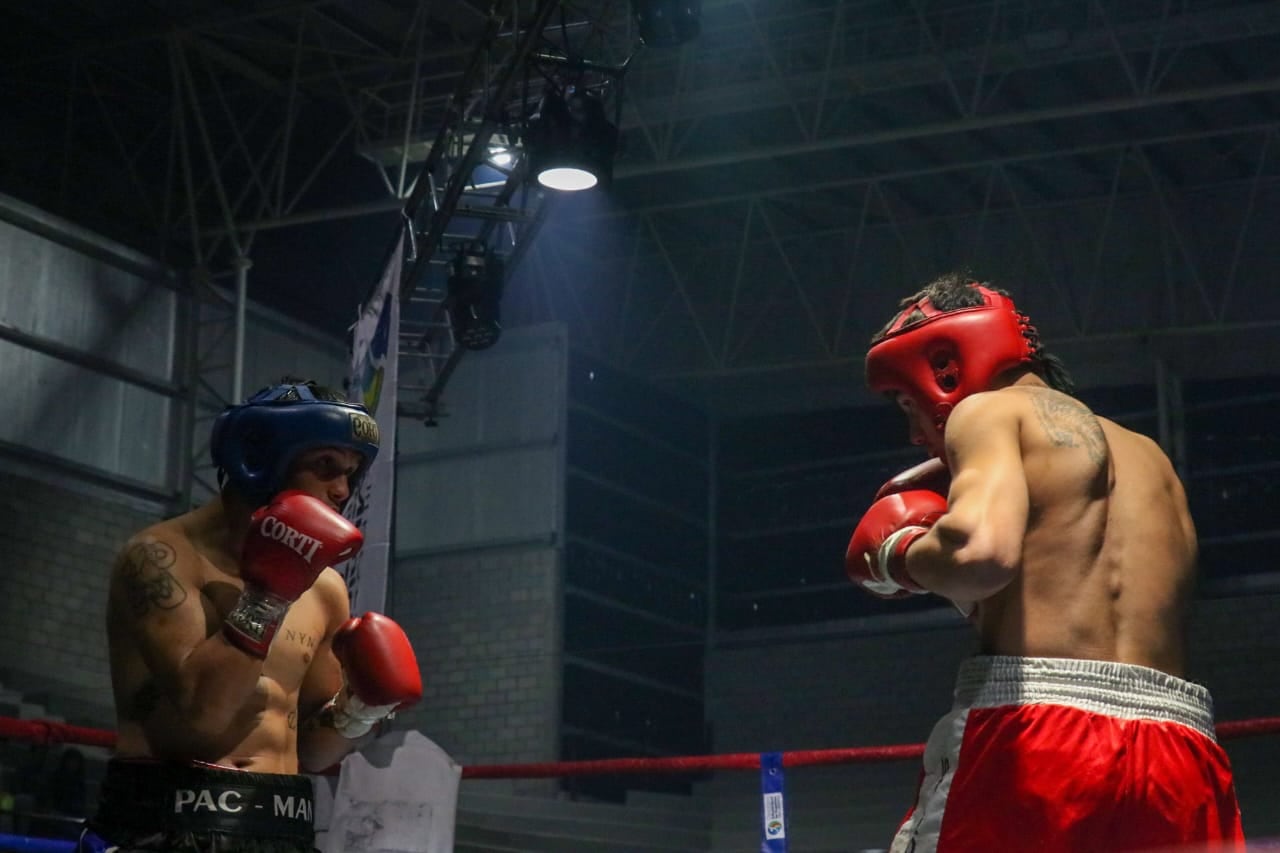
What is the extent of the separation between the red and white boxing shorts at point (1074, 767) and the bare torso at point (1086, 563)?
0.03 meters

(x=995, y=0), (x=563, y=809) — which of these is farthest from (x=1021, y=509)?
(x=563, y=809)

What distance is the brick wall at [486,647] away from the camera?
10.3m

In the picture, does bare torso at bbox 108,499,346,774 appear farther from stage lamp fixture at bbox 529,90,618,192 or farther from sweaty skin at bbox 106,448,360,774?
stage lamp fixture at bbox 529,90,618,192

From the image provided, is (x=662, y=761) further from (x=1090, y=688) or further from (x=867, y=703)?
(x=867, y=703)

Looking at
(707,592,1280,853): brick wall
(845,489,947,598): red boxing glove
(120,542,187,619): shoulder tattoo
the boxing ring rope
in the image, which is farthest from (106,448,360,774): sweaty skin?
(707,592,1280,853): brick wall

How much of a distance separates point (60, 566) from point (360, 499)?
4.18 metres

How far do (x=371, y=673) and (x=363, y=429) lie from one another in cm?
36

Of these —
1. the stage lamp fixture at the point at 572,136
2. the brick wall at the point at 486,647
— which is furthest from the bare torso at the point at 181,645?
the brick wall at the point at 486,647

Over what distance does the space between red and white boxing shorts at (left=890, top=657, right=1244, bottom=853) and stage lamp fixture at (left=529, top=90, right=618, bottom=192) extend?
515cm

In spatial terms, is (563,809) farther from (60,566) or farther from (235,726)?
(235,726)

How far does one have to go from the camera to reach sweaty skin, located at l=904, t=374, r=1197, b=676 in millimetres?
1857

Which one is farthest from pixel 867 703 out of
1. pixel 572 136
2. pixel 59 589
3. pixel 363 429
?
pixel 363 429

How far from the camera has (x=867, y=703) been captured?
418 inches

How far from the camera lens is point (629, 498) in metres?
10.9
